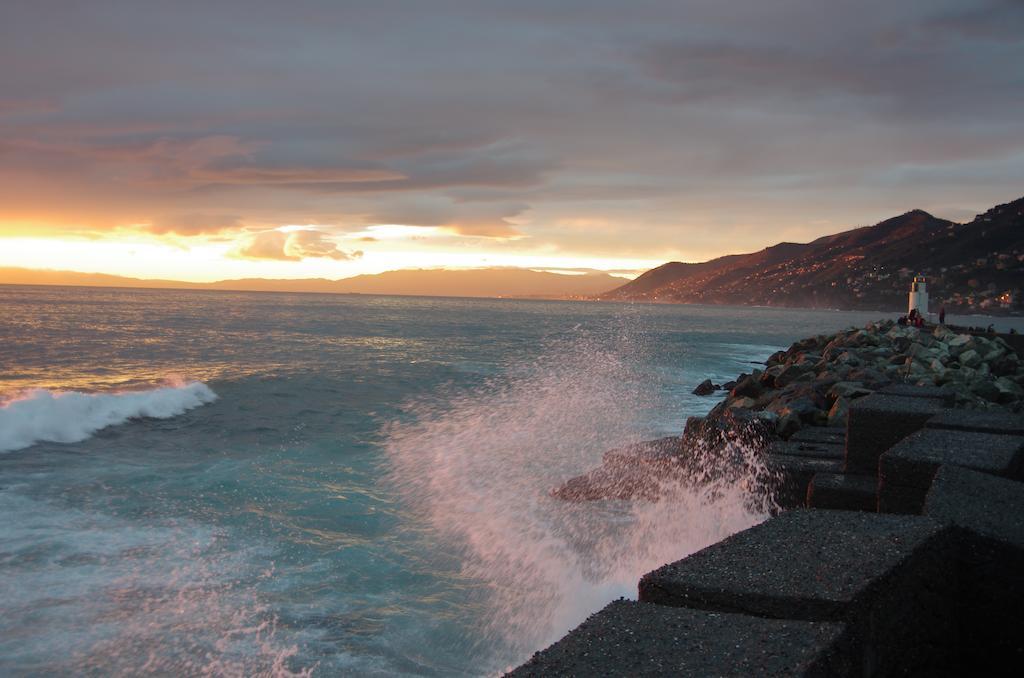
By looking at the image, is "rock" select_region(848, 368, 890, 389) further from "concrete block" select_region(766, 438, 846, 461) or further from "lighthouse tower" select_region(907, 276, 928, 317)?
"lighthouse tower" select_region(907, 276, 928, 317)

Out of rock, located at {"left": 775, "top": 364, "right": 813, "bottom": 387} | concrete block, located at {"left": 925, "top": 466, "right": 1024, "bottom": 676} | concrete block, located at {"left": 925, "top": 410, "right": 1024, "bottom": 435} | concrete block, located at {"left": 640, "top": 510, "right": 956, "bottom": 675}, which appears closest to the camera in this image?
concrete block, located at {"left": 640, "top": 510, "right": 956, "bottom": 675}

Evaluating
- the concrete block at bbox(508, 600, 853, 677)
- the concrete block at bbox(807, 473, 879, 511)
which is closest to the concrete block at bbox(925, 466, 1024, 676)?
the concrete block at bbox(508, 600, 853, 677)

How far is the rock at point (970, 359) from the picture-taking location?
17984mm

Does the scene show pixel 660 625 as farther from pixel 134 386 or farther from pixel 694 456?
pixel 134 386

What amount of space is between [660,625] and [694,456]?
6.94 metres

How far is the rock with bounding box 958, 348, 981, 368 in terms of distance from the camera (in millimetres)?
17984

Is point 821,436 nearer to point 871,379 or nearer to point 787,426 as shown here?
point 787,426

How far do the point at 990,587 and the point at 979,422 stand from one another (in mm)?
2590

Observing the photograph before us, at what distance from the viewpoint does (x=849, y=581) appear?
2719 millimetres

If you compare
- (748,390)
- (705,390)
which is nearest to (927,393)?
(748,390)

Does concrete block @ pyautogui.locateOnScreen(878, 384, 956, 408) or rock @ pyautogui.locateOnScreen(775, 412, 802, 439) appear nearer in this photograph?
concrete block @ pyautogui.locateOnScreen(878, 384, 956, 408)

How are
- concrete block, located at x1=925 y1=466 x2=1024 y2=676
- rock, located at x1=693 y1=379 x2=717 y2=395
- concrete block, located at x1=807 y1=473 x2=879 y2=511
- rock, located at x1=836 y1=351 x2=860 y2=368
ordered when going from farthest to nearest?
rock, located at x1=693 y1=379 x2=717 y2=395 → rock, located at x1=836 y1=351 x2=860 y2=368 → concrete block, located at x1=807 y1=473 x2=879 y2=511 → concrete block, located at x1=925 y1=466 x2=1024 y2=676

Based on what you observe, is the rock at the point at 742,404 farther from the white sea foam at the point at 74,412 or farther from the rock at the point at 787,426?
the white sea foam at the point at 74,412

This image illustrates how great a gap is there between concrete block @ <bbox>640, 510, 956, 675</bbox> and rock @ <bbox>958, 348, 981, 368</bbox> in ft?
55.7
